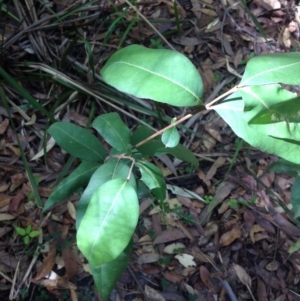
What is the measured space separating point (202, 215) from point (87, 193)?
780 millimetres

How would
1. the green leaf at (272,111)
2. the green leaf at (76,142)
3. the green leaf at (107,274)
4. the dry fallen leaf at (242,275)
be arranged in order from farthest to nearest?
the dry fallen leaf at (242,275) < the green leaf at (76,142) < the green leaf at (107,274) < the green leaf at (272,111)

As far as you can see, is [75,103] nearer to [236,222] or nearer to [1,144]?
[1,144]

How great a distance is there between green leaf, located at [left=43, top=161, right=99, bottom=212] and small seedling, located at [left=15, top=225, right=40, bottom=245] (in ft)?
1.51

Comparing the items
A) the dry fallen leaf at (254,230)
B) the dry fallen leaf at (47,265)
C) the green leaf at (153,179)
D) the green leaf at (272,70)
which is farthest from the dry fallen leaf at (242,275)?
the green leaf at (272,70)

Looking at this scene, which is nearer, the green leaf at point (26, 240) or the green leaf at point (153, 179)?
the green leaf at point (153, 179)

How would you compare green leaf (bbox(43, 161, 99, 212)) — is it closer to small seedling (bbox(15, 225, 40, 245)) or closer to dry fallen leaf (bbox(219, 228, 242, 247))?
small seedling (bbox(15, 225, 40, 245))

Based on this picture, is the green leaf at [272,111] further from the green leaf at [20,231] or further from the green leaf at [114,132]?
the green leaf at [20,231]

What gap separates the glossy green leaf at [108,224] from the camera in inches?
29.6

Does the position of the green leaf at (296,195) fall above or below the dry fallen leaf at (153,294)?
above

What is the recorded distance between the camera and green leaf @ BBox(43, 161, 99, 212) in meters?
1.03

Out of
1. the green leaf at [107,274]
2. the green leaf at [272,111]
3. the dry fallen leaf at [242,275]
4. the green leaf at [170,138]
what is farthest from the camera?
the dry fallen leaf at [242,275]

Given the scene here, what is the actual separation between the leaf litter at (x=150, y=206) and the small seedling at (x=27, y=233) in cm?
2

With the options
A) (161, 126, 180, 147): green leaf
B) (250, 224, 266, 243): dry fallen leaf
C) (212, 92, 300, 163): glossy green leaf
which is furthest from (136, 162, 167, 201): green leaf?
(250, 224, 266, 243): dry fallen leaf

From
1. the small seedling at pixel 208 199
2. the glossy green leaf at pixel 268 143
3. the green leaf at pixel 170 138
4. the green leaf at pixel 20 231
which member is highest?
the glossy green leaf at pixel 268 143
